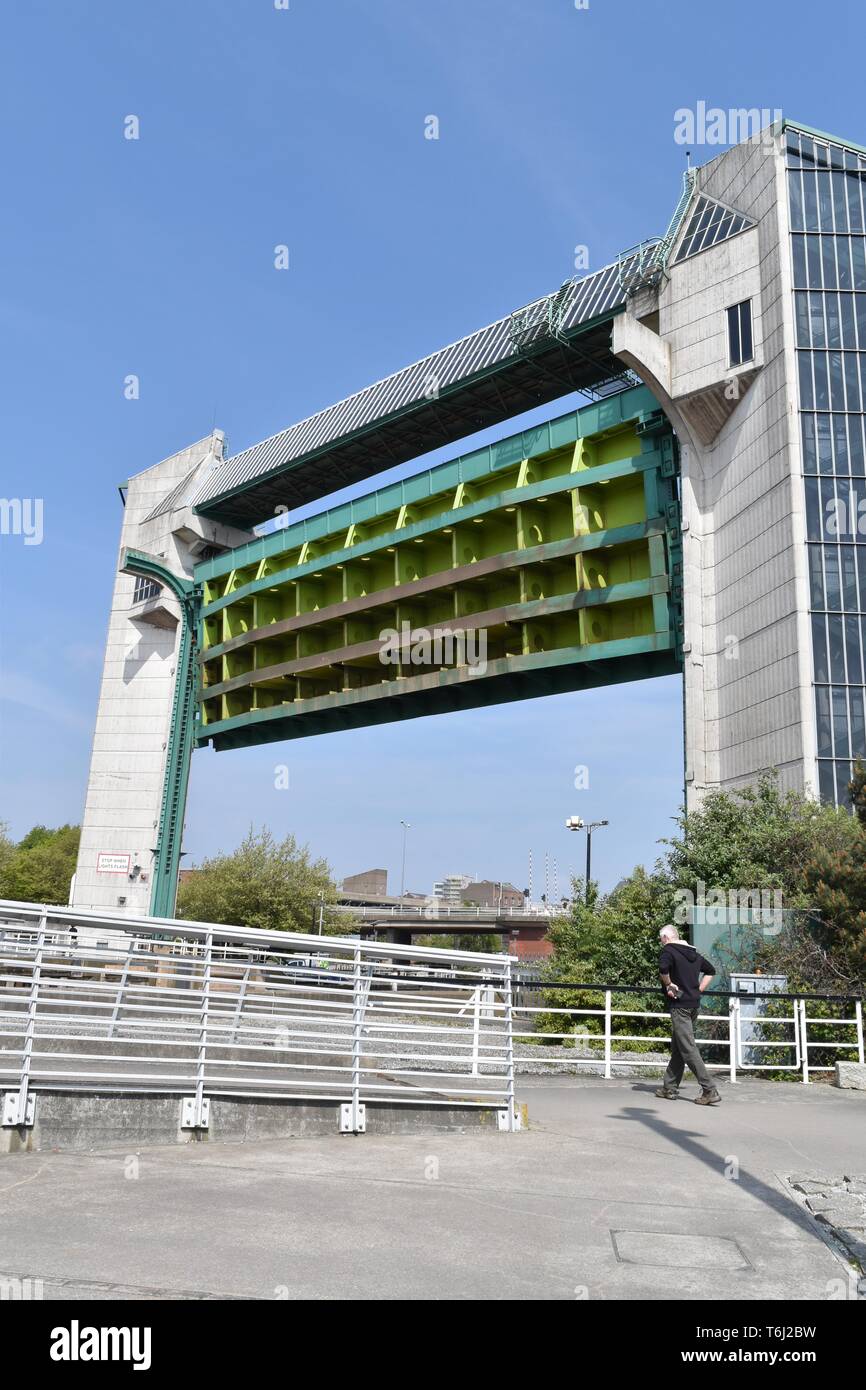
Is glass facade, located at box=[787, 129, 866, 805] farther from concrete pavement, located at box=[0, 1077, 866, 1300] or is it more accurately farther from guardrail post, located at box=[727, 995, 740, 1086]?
concrete pavement, located at box=[0, 1077, 866, 1300]

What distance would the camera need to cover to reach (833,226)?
24.1 m

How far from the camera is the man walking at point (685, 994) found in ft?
36.1

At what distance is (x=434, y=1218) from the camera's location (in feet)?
19.5

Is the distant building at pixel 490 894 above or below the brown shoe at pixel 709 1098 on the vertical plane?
above

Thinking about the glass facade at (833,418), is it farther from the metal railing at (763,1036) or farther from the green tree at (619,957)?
the metal railing at (763,1036)

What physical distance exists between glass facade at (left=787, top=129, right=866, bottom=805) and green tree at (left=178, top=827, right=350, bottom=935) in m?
37.1

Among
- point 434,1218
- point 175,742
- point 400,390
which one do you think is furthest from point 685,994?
point 175,742

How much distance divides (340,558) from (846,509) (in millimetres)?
18141

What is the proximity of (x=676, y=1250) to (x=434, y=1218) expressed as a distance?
1.37 m

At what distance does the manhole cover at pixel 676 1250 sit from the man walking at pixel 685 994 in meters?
5.31

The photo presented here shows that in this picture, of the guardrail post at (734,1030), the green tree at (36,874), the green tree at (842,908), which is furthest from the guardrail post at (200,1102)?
the green tree at (36,874)

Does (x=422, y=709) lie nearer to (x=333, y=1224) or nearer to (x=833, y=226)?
(x=833, y=226)

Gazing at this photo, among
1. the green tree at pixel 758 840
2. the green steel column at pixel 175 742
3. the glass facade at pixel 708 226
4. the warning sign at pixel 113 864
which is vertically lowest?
the green tree at pixel 758 840

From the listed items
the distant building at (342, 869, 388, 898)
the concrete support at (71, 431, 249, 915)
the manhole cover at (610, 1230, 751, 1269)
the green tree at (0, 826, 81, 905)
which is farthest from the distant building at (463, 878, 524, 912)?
the manhole cover at (610, 1230, 751, 1269)
